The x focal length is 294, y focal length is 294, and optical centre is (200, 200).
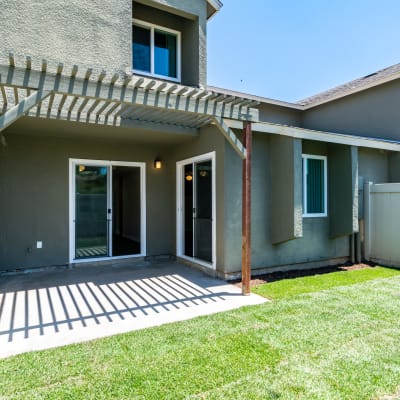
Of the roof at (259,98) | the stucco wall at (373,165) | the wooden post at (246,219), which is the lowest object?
the wooden post at (246,219)

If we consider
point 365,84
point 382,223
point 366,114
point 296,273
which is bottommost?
point 296,273

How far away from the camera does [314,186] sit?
7410 millimetres

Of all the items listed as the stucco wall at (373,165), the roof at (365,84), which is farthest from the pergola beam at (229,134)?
the roof at (365,84)

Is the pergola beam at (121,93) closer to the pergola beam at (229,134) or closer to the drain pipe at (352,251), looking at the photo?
the pergola beam at (229,134)

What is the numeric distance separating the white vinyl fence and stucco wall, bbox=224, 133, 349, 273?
897 millimetres

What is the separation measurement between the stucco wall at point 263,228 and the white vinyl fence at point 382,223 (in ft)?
2.94

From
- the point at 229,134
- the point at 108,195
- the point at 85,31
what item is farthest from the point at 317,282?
the point at 85,31

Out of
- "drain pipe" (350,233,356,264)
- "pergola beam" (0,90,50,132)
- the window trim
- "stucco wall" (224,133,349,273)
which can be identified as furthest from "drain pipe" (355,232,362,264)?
"pergola beam" (0,90,50,132)

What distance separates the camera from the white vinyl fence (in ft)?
24.6

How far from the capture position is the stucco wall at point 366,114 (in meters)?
9.72

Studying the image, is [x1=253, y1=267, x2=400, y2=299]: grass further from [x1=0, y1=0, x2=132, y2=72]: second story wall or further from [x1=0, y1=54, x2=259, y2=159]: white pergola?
[x1=0, y1=0, x2=132, y2=72]: second story wall

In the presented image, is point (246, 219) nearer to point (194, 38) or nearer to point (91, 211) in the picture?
point (91, 211)

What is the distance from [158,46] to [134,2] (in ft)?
3.70

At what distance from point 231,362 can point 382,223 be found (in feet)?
22.0
